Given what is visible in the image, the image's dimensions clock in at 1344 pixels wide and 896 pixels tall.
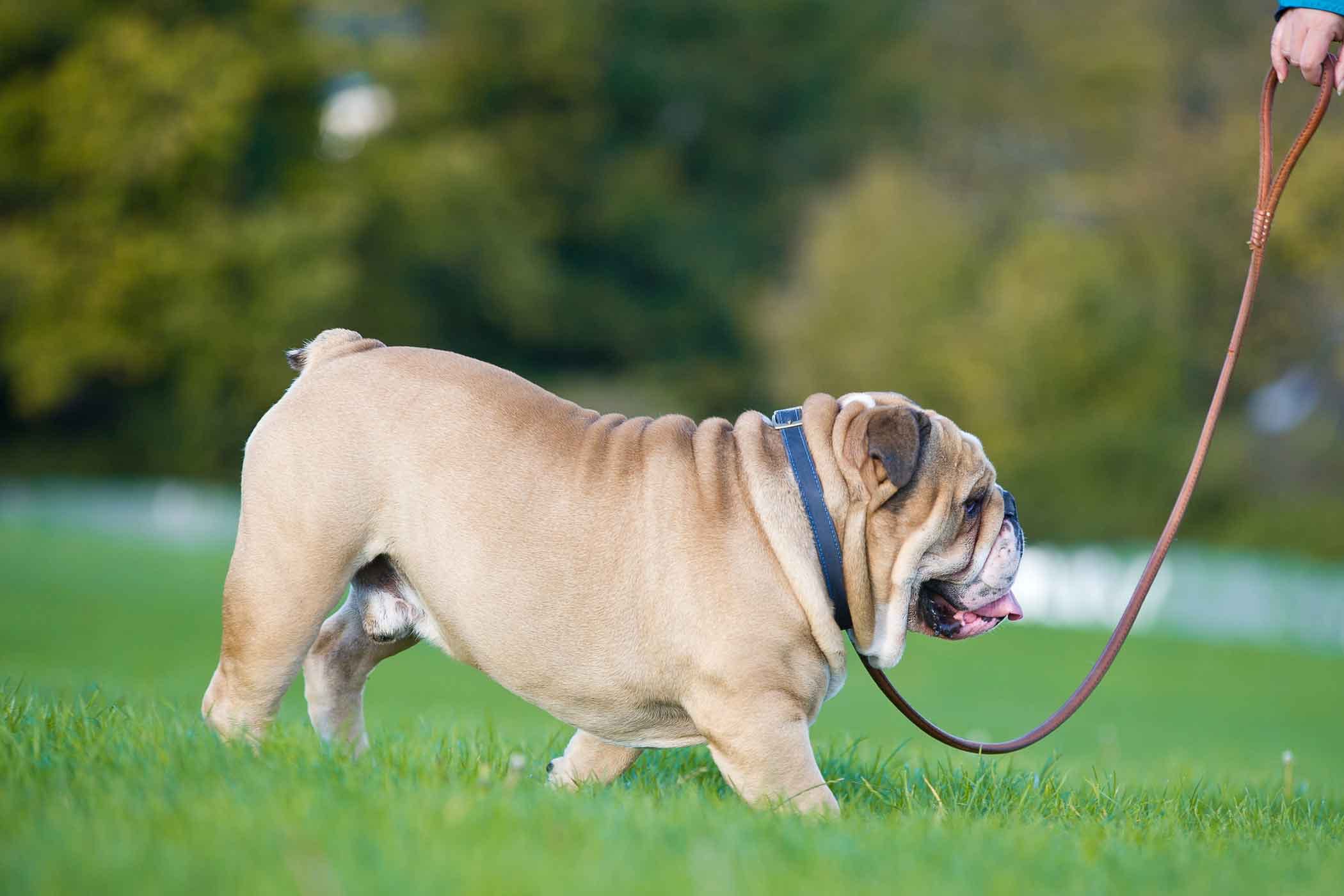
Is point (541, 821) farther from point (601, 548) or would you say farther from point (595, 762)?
point (595, 762)

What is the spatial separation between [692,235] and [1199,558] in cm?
2758

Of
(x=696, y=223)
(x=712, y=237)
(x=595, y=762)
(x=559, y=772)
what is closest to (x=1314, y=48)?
(x=595, y=762)

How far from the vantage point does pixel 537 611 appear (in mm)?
4645

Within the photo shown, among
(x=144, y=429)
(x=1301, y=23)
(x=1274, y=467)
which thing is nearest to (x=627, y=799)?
(x=1301, y=23)

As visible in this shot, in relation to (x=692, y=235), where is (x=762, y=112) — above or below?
above

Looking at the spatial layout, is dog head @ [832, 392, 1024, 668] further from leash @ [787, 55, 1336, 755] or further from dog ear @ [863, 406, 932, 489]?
leash @ [787, 55, 1336, 755]

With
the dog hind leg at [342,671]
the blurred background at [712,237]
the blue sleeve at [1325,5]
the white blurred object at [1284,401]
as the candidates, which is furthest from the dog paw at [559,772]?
the white blurred object at [1284,401]

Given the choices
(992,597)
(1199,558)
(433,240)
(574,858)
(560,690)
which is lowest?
(574,858)

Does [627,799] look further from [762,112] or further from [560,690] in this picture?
[762,112]

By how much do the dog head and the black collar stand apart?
0.08 metres

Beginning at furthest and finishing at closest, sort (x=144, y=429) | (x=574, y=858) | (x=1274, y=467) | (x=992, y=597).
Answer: (x=144, y=429) < (x=1274, y=467) < (x=992, y=597) < (x=574, y=858)

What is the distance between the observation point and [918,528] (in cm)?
478

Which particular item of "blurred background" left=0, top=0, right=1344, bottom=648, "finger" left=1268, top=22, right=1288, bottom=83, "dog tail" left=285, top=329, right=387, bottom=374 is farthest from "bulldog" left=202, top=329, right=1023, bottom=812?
"blurred background" left=0, top=0, right=1344, bottom=648

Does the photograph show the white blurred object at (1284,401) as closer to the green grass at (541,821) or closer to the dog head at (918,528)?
the green grass at (541,821)
